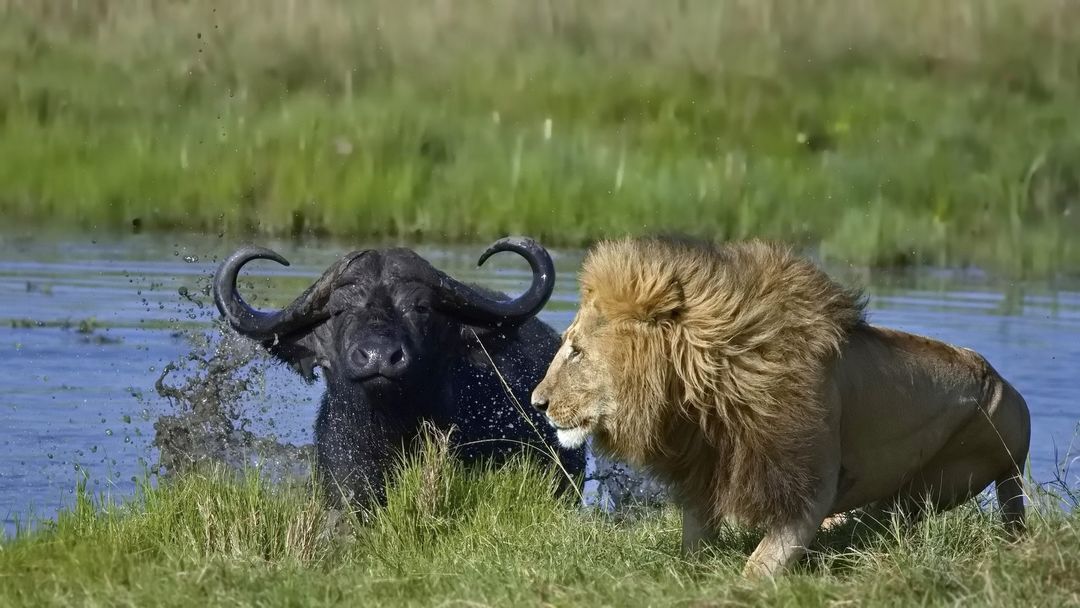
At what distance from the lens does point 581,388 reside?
5898 mm

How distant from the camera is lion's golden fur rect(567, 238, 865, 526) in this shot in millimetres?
5863

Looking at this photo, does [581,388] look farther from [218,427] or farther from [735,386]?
[218,427]

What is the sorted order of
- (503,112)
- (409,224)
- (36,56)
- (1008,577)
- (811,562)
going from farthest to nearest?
(36,56)
(503,112)
(409,224)
(811,562)
(1008,577)

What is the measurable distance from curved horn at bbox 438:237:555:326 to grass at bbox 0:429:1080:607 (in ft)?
4.46

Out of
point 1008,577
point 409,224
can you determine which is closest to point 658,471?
point 1008,577

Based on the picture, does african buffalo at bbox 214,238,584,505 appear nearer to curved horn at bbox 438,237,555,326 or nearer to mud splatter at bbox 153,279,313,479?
curved horn at bbox 438,237,555,326

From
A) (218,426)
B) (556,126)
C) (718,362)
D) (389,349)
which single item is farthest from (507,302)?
(556,126)

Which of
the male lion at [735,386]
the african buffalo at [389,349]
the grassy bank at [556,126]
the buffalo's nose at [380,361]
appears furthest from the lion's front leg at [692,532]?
the grassy bank at [556,126]

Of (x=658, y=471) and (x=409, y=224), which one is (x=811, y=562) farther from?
(x=409, y=224)

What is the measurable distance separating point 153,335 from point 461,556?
838 centimetres

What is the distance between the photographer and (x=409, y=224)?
63.9ft

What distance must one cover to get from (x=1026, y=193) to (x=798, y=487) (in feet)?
51.8

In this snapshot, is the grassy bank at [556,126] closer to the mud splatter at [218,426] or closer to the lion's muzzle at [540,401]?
the mud splatter at [218,426]

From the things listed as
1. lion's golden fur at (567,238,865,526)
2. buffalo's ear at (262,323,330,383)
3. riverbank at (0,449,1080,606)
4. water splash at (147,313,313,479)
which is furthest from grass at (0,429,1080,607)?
water splash at (147,313,313,479)
